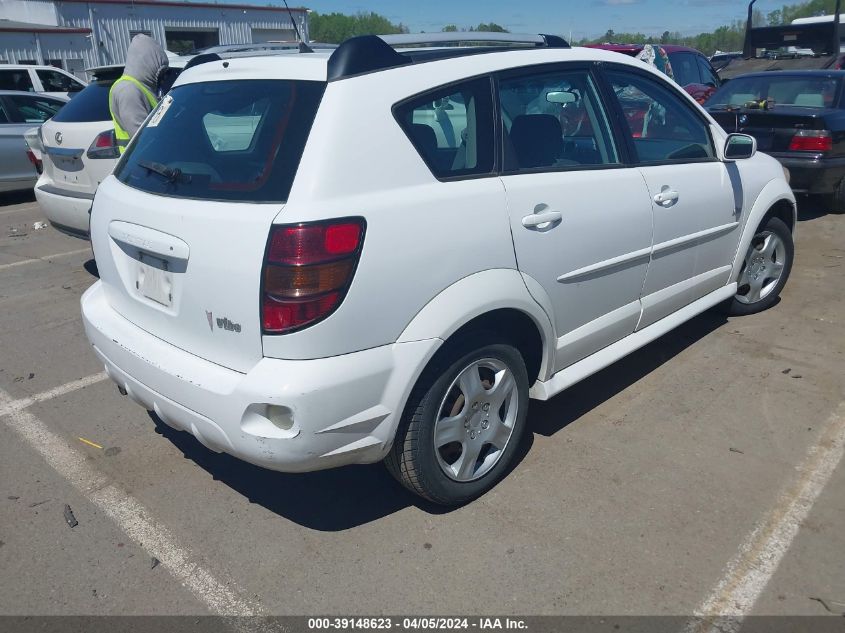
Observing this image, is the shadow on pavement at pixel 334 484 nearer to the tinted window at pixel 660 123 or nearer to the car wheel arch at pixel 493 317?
the car wheel arch at pixel 493 317

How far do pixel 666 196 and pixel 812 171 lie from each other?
4.59 meters

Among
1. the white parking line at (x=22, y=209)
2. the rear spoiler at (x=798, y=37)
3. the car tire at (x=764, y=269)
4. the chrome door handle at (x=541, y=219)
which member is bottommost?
the white parking line at (x=22, y=209)

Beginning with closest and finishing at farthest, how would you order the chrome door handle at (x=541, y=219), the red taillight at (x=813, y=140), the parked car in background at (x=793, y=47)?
the chrome door handle at (x=541, y=219)
the red taillight at (x=813, y=140)
the parked car in background at (x=793, y=47)

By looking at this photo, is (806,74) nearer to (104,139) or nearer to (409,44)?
(409,44)

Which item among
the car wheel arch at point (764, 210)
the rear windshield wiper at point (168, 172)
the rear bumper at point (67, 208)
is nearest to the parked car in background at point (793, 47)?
the car wheel arch at point (764, 210)

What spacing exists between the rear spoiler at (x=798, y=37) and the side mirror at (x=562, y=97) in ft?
32.3

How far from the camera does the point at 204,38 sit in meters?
36.1

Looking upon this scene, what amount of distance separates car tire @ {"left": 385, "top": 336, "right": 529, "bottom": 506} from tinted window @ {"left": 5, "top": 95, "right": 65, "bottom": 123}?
9.89 metres

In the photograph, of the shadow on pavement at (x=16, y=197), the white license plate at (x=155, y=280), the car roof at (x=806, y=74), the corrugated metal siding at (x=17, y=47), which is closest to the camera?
the white license plate at (x=155, y=280)

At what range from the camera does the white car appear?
2.49 meters

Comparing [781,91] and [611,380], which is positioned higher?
[781,91]

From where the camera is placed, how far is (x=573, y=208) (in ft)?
10.6

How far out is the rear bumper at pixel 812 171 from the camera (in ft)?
24.3

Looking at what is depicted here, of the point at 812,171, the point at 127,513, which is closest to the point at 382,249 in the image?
the point at 127,513
